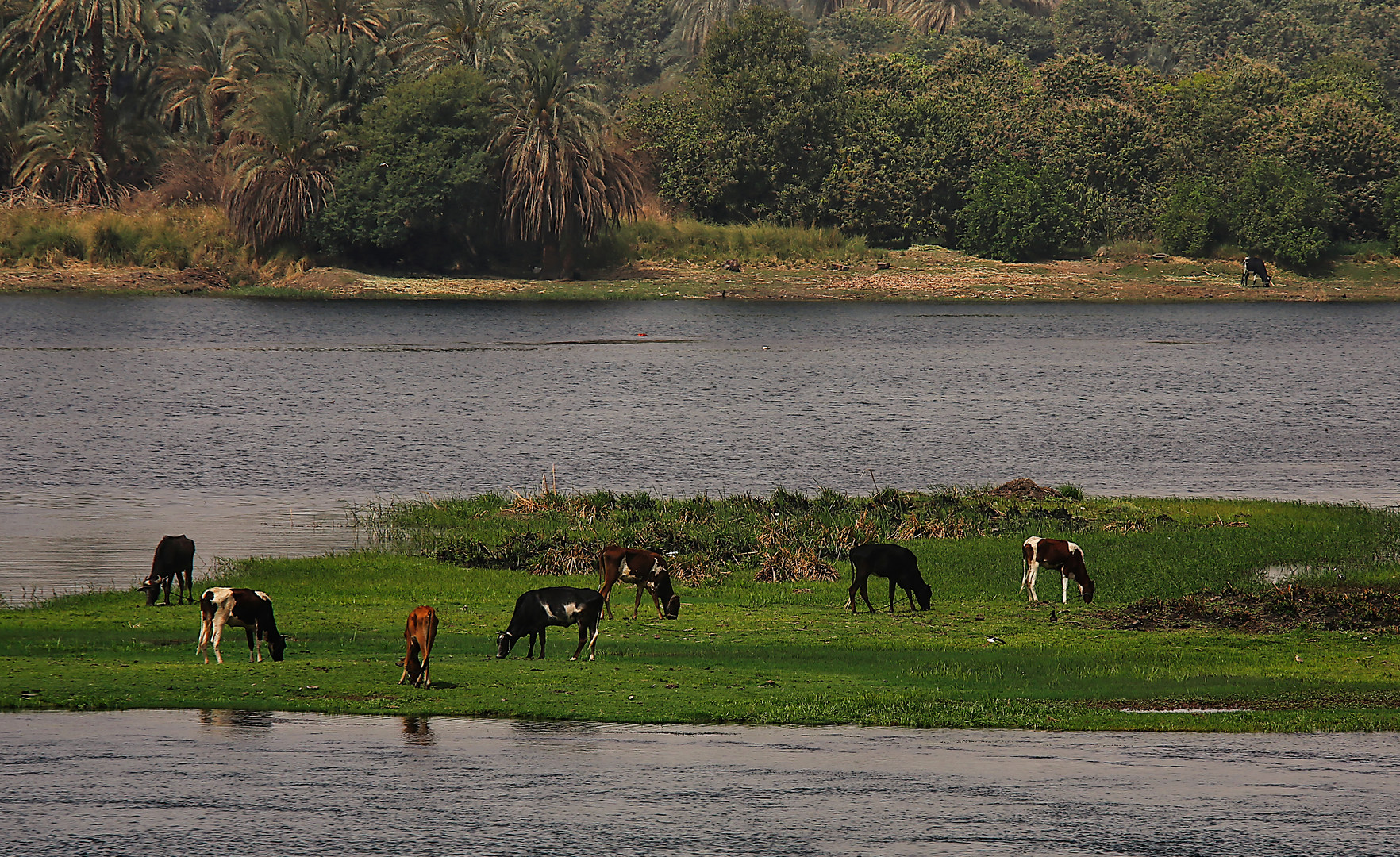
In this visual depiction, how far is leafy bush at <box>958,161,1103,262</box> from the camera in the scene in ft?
384

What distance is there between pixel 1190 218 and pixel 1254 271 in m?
6.12

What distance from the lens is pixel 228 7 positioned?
16550cm

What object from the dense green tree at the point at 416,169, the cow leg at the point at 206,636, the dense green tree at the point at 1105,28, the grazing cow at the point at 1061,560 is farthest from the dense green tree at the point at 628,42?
the cow leg at the point at 206,636

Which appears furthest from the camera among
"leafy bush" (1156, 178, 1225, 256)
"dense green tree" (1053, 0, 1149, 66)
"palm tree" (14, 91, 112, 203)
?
"dense green tree" (1053, 0, 1149, 66)

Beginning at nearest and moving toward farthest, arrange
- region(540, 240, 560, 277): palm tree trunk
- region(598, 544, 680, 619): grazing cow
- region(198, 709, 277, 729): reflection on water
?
region(198, 709, 277, 729): reflection on water
region(598, 544, 680, 619): grazing cow
region(540, 240, 560, 277): palm tree trunk

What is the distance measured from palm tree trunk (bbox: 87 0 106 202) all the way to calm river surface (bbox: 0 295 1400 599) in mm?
14481

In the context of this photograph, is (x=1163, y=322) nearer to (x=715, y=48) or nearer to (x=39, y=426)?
(x=715, y=48)

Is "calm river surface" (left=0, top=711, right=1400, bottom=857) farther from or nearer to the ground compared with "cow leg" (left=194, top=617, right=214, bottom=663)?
nearer to the ground

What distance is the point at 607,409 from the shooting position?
2413 inches

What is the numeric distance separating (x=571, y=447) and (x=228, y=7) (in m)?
129

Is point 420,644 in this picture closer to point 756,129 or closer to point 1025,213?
point 1025,213

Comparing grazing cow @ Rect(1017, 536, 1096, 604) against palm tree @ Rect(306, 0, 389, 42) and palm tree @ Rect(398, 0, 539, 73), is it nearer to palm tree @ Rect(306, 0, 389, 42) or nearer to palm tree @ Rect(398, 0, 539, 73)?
palm tree @ Rect(398, 0, 539, 73)

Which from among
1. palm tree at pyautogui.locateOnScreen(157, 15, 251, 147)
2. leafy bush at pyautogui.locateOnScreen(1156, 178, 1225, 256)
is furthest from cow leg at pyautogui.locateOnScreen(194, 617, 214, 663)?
leafy bush at pyautogui.locateOnScreen(1156, 178, 1225, 256)

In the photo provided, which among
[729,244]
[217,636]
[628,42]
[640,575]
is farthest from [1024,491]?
[628,42]
